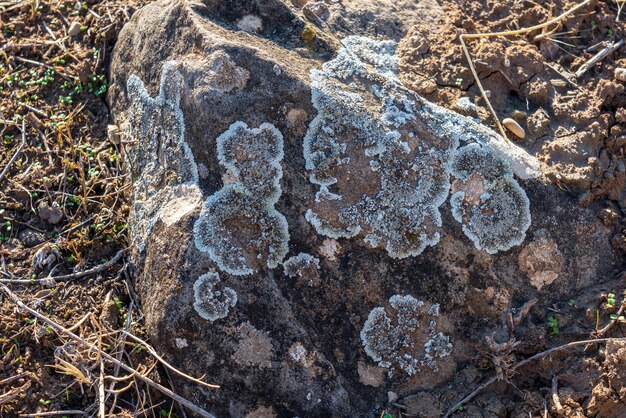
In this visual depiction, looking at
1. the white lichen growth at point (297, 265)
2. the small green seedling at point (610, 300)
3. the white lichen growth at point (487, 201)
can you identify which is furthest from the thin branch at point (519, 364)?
the white lichen growth at point (297, 265)

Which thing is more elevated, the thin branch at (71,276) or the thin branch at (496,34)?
the thin branch at (496,34)

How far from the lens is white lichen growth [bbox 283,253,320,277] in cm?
259

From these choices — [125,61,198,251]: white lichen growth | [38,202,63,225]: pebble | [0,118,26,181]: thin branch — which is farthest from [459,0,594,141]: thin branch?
[0,118,26,181]: thin branch

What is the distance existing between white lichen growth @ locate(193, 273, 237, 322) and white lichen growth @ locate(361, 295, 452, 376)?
55cm

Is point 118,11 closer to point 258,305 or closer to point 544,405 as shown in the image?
point 258,305

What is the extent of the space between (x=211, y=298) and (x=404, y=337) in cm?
78

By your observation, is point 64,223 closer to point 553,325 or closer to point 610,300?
point 553,325

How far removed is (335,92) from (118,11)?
5.16 ft

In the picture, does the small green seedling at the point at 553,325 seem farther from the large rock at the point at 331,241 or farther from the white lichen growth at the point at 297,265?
the white lichen growth at the point at 297,265

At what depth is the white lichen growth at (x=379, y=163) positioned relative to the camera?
2604 millimetres

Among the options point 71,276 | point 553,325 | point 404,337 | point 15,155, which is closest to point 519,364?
point 553,325

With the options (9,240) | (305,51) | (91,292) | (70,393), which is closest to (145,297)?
(91,292)

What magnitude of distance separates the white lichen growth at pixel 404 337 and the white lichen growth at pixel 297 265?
319mm

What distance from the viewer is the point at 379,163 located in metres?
2.63
